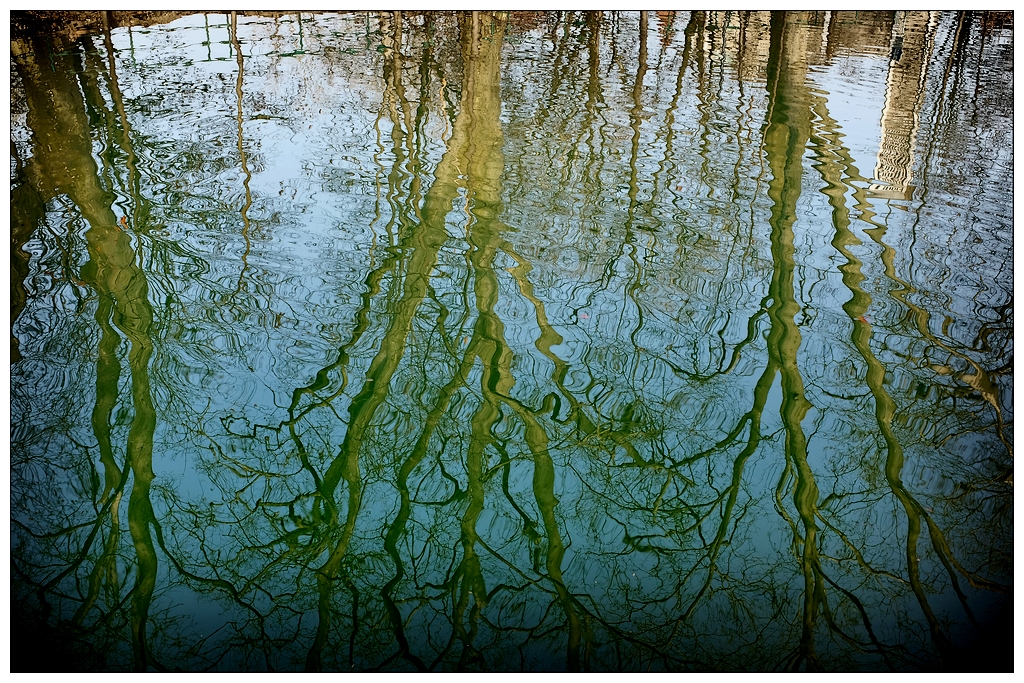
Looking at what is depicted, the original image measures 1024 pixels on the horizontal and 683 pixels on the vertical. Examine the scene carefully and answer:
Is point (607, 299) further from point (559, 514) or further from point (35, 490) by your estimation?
point (35, 490)

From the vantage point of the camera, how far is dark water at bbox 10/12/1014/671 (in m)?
3.55

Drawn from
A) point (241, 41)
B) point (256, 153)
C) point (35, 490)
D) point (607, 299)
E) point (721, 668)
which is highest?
point (241, 41)

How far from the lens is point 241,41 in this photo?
10.5 m

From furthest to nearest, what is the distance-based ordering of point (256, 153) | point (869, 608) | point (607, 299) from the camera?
point (256, 153)
point (607, 299)
point (869, 608)

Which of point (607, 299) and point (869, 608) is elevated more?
point (607, 299)

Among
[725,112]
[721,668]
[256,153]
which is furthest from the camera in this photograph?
[725,112]

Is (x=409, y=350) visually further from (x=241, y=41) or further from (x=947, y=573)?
(x=241, y=41)

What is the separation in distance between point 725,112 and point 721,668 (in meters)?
6.33

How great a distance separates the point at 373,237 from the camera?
241 inches

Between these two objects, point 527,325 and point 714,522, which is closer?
point 714,522

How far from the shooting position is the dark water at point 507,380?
11.6 feet

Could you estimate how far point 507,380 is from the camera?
484 cm

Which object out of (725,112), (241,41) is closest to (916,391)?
(725,112)

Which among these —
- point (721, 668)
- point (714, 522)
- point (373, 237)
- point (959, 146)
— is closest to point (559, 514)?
point (714, 522)
